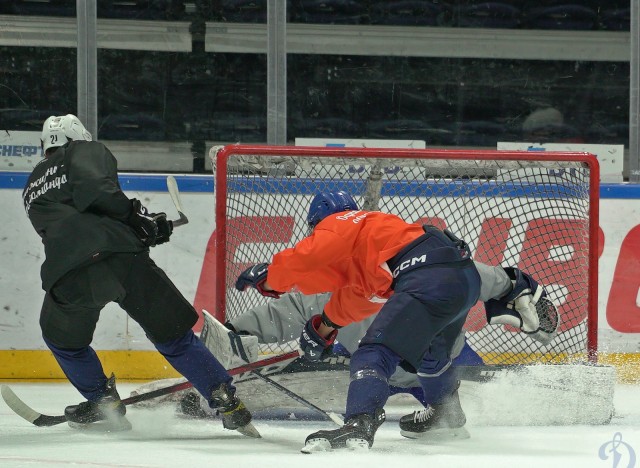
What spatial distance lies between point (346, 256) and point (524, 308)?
3.36ft

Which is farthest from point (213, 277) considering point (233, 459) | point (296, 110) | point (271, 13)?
point (233, 459)

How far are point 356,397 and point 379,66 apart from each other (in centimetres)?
251

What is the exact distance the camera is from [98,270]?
3.48 metres

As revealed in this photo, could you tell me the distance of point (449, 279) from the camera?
3225mm

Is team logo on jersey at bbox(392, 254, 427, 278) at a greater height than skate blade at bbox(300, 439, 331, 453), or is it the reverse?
team logo on jersey at bbox(392, 254, 427, 278)

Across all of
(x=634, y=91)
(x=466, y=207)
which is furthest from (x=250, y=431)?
(x=634, y=91)

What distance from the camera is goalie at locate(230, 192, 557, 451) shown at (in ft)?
10.2

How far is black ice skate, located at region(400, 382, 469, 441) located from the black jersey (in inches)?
43.5

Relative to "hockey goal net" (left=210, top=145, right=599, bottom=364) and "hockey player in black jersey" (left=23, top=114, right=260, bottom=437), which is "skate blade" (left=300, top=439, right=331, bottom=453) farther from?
"hockey goal net" (left=210, top=145, right=599, bottom=364)

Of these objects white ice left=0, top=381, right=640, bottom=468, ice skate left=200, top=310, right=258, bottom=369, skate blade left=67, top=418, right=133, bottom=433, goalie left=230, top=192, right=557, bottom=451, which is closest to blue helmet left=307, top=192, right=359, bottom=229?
goalie left=230, top=192, right=557, bottom=451

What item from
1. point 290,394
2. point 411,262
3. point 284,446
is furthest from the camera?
point 290,394

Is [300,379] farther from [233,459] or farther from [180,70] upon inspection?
[180,70]

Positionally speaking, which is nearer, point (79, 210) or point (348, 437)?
point (348, 437)

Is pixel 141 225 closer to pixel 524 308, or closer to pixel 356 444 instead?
pixel 356 444
